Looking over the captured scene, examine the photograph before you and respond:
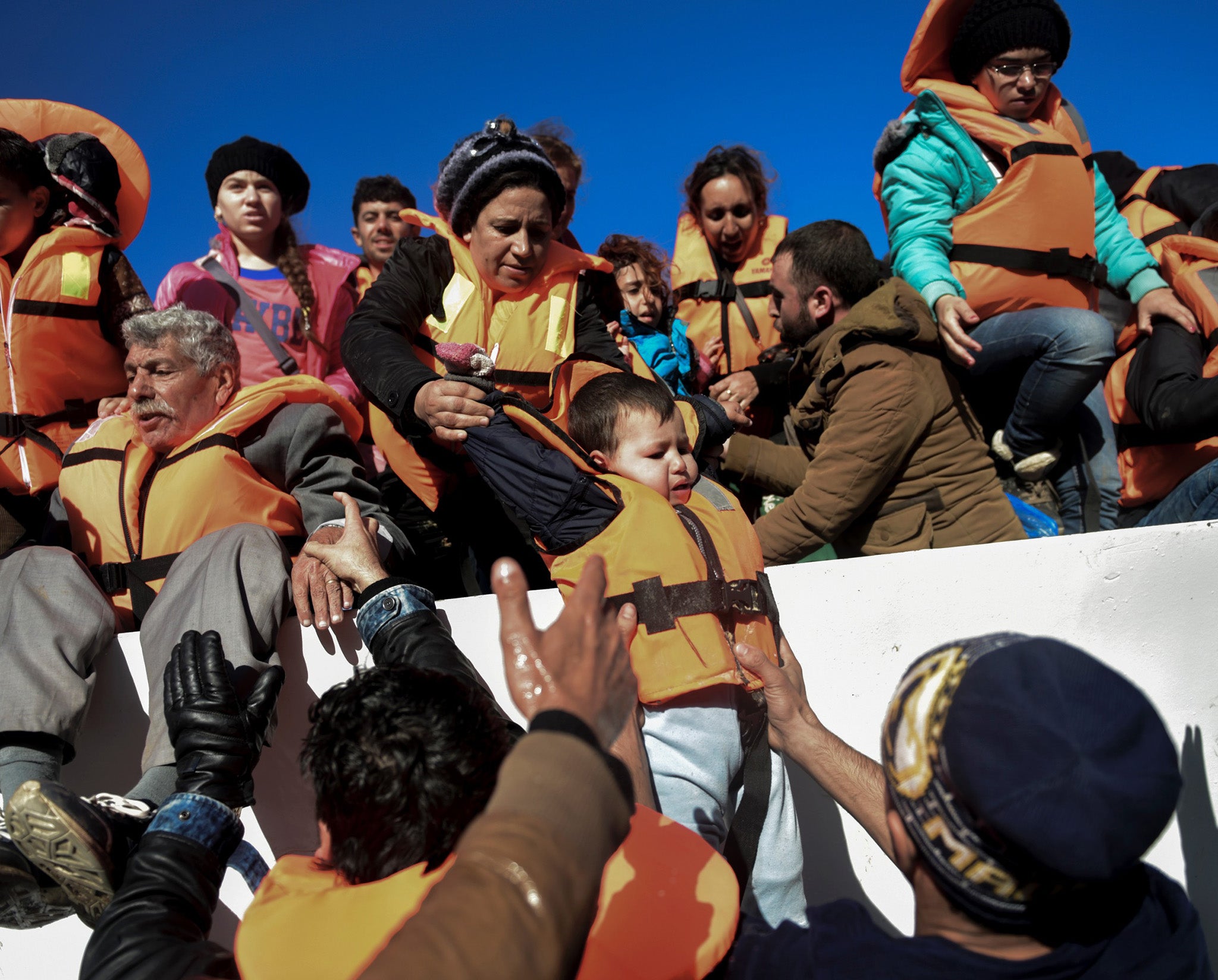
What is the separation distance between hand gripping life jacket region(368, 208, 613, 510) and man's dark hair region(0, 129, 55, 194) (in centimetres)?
187

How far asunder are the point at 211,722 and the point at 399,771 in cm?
92

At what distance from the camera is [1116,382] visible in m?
4.08

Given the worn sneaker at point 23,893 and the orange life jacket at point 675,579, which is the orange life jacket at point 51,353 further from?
the orange life jacket at point 675,579

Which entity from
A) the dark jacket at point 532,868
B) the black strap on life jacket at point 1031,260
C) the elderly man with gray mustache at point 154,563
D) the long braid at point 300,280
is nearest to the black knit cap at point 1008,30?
the black strap on life jacket at point 1031,260

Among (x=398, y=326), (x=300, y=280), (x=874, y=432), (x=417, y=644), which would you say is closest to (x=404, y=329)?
(x=398, y=326)

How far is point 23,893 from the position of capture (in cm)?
201

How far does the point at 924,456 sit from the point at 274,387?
244cm

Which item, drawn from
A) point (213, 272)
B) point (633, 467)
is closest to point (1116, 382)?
point (633, 467)

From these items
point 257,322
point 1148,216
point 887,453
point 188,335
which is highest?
point 1148,216

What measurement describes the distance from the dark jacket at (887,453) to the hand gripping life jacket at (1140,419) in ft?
3.09

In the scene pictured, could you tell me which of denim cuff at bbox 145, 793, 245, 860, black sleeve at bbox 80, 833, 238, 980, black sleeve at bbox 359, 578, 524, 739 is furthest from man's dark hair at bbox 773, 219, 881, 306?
black sleeve at bbox 80, 833, 238, 980

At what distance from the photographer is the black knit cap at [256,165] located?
180 inches

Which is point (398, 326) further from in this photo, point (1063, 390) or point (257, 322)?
point (1063, 390)

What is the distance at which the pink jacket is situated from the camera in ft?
14.4
